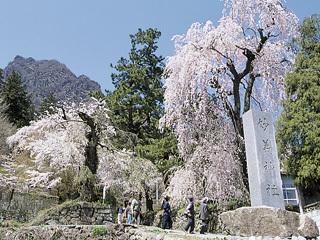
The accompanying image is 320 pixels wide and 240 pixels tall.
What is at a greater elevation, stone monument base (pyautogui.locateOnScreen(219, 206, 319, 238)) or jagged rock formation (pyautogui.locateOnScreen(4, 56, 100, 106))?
jagged rock formation (pyautogui.locateOnScreen(4, 56, 100, 106))

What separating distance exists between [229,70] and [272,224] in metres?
7.92

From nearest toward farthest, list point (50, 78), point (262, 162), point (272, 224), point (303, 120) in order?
point (272, 224) < point (262, 162) < point (303, 120) < point (50, 78)

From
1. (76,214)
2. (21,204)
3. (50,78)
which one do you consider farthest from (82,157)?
(50,78)

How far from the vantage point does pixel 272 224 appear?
6.22 m

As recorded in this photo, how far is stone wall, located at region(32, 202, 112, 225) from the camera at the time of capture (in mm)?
10242

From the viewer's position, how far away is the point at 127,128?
19.0m

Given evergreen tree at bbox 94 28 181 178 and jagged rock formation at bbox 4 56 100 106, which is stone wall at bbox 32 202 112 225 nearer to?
evergreen tree at bbox 94 28 181 178

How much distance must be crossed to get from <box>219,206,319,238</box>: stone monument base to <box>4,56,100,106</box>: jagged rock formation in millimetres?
98810

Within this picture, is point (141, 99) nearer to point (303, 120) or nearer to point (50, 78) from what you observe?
point (303, 120)

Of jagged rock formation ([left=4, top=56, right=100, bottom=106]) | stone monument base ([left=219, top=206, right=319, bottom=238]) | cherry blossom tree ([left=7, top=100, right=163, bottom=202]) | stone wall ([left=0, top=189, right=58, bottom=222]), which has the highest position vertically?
jagged rock formation ([left=4, top=56, right=100, bottom=106])

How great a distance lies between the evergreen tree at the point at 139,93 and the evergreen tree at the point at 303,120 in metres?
Result: 7.33

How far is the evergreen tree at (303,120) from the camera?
1263 centimetres

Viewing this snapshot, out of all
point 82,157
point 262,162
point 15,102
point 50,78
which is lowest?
point 262,162

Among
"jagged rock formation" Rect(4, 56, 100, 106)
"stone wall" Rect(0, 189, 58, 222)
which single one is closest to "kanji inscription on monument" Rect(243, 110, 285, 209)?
"stone wall" Rect(0, 189, 58, 222)
